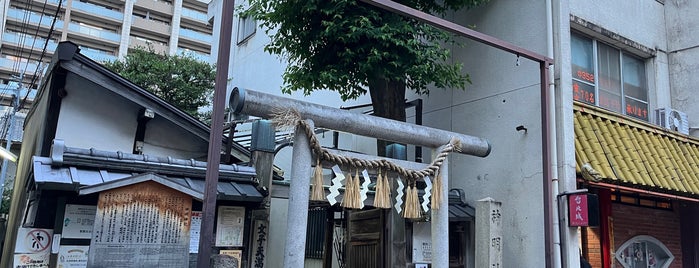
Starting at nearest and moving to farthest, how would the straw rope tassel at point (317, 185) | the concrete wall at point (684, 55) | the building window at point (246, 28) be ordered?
the straw rope tassel at point (317, 185), the concrete wall at point (684, 55), the building window at point (246, 28)

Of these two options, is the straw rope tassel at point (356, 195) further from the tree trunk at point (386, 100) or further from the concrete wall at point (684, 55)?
the concrete wall at point (684, 55)

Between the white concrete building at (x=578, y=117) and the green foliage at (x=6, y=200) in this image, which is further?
the green foliage at (x=6, y=200)

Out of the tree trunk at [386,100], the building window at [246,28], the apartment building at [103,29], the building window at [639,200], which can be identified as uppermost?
the apartment building at [103,29]

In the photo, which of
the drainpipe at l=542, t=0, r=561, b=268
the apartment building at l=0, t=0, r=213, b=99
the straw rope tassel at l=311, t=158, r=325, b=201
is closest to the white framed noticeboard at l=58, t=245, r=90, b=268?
the straw rope tassel at l=311, t=158, r=325, b=201

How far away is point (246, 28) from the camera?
21.7 metres

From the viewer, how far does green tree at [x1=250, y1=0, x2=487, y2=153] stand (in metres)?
9.52

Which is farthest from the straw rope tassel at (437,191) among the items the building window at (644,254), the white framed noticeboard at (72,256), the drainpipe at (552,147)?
the building window at (644,254)

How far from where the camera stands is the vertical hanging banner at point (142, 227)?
6.79 metres

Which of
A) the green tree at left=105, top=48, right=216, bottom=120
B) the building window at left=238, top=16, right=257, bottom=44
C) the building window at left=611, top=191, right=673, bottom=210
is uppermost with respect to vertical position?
the building window at left=238, top=16, right=257, bottom=44

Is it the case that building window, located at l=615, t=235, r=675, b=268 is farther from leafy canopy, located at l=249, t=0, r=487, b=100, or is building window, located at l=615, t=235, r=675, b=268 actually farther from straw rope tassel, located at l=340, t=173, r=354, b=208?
straw rope tassel, located at l=340, t=173, r=354, b=208

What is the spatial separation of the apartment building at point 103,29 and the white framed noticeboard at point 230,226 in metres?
43.0

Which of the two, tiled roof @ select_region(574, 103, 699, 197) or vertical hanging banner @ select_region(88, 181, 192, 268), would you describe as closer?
vertical hanging banner @ select_region(88, 181, 192, 268)

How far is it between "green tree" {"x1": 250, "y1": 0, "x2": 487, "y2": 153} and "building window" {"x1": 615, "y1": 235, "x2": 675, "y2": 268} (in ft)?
18.0

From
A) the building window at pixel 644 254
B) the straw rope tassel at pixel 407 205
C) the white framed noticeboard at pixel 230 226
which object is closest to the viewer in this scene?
the straw rope tassel at pixel 407 205
